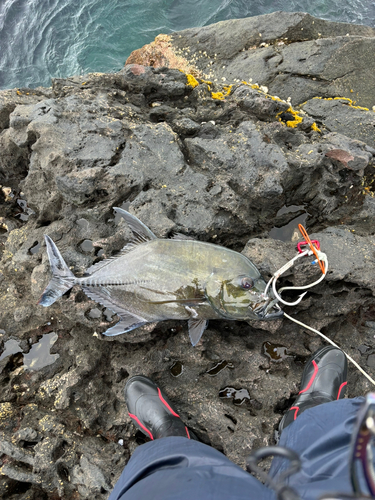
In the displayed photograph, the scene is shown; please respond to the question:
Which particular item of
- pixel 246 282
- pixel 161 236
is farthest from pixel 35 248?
pixel 246 282

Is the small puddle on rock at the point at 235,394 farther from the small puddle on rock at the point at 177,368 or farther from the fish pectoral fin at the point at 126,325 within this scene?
the fish pectoral fin at the point at 126,325

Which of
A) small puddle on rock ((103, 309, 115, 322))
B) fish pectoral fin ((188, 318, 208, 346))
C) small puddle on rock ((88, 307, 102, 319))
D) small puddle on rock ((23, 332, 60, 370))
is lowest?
small puddle on rock ((23, 332, 60, 370))

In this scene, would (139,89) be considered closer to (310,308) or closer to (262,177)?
(262,177)

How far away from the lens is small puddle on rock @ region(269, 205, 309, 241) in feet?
9.81

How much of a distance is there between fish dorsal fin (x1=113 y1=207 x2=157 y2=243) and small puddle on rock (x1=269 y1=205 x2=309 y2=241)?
1327 mm

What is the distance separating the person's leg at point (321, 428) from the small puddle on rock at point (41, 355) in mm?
2451

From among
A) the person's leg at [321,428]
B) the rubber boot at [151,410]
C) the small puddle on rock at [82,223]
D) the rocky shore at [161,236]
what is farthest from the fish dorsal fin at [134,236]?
the person's leg at [321,428]

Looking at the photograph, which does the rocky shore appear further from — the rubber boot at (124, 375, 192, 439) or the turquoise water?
the turquoise water

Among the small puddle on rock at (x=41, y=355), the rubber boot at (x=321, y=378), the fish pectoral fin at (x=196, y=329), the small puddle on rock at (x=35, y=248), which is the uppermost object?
the small puddle on rock at (x=35, y=248)

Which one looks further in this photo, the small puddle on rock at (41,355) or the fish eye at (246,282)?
the small puddle on rock at (41,355)

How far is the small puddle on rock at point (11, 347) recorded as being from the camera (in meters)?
3.29

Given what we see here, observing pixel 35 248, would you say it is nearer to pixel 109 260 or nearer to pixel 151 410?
pixel 109 260

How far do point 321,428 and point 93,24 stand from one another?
8983 mm

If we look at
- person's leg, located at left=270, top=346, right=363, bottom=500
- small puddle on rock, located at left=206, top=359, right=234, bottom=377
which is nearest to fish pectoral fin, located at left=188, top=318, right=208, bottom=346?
small puddle on rock, located at left=206, top=359, right=234, bottom=377
